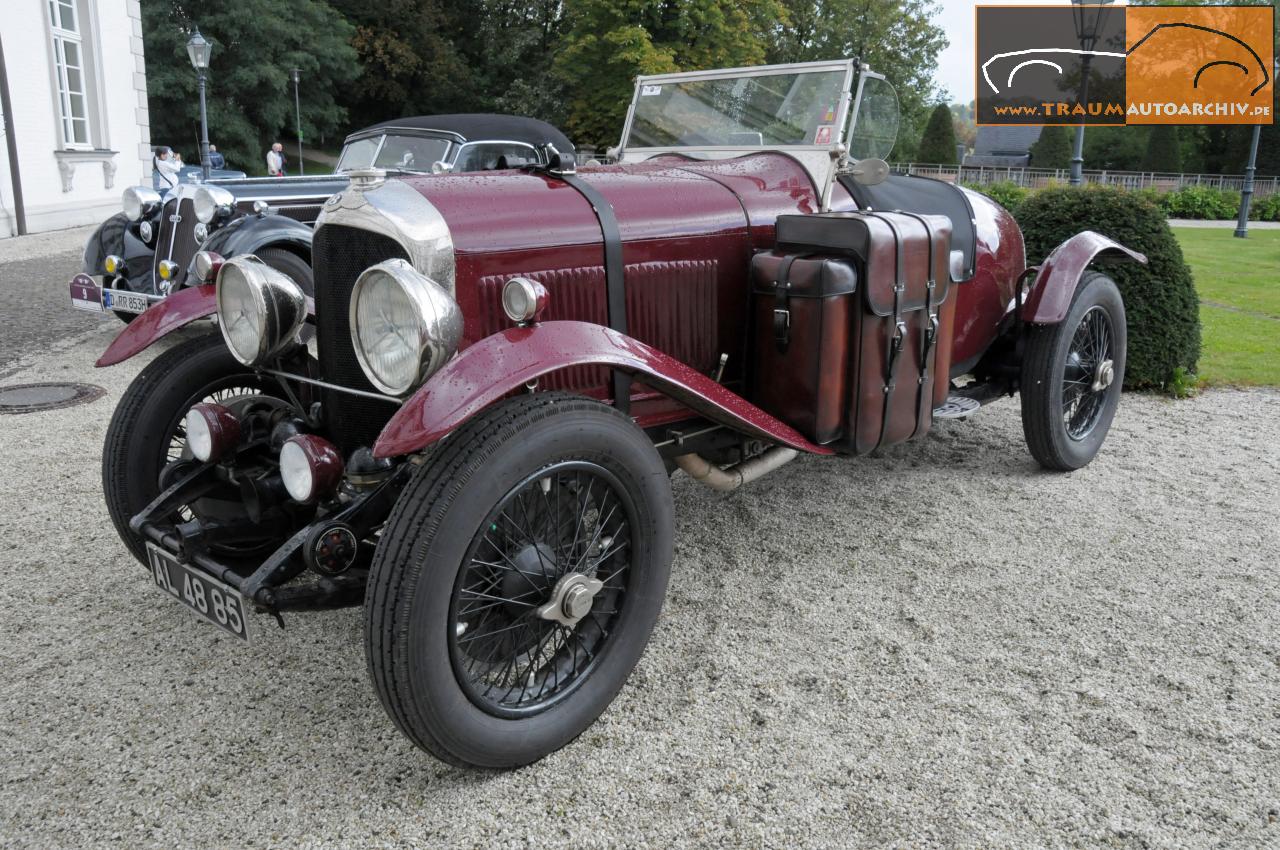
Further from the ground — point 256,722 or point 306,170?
point 306,170

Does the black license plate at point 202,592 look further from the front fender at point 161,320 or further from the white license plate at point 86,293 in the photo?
the white license plate at point 86,293

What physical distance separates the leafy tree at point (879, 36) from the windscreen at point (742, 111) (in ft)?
110

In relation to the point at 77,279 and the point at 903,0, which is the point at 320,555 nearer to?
the point at 77,279

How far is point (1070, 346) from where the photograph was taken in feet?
14.3

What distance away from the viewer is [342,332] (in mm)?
2752

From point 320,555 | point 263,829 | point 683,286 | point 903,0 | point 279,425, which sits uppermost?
point 903,0

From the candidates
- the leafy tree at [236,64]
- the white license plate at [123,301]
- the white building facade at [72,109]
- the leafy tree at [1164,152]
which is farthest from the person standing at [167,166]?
the leafy tree at [1164,152]

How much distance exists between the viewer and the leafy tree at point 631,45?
22.6 metres

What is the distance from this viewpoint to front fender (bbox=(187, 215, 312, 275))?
6.11m

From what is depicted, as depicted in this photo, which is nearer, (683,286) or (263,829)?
(263,829)

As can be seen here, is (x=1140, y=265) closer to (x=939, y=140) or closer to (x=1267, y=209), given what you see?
(x=1267, y=209)

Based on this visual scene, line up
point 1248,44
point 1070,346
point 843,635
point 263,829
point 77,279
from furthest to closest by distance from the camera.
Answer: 1. point 1248,44
2. point 77,279
3. point 1070,346
4. point 843,635
5. point 263,829

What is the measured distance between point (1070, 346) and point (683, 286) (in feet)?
7.25

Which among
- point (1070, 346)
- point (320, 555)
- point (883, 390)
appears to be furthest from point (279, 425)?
point (1070, 346)
